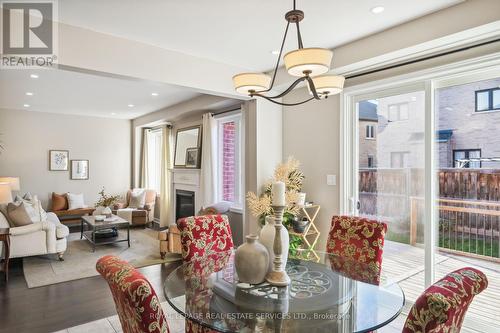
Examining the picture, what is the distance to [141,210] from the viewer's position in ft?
23.6

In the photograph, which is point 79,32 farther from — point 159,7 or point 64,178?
point 64,178

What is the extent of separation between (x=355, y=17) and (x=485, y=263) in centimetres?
237

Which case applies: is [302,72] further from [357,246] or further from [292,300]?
[357,246]

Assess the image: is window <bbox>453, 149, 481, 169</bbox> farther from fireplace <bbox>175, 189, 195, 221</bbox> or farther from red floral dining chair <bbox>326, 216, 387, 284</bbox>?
fireplace <bbox>175, 189, 195, 221</bbox>

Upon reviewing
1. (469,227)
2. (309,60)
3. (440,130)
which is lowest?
(469,227)

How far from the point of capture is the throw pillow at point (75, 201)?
22.9ft

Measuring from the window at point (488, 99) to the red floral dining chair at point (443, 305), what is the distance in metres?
2.22

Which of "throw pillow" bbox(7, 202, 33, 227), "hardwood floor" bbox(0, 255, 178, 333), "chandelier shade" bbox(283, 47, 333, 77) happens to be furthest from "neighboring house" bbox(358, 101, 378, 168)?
"throw pillow" bbox(7, 202, 33, 227)

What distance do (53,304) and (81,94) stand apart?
3644mm

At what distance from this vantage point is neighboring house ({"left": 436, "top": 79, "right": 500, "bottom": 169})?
260 cm

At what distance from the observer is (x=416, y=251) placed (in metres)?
3.05

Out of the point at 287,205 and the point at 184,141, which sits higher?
the point at 184,141

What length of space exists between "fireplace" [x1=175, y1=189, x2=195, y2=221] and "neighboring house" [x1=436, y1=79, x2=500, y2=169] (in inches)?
181

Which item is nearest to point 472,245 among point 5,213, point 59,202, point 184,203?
point 184,203
